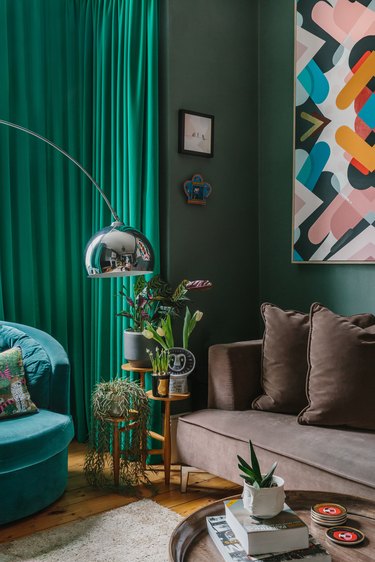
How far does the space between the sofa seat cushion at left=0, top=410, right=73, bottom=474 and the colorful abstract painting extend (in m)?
1.60

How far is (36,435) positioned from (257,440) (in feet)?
3.00

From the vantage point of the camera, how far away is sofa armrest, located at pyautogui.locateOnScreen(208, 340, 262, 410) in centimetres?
297

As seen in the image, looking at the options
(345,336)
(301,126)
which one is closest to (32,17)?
(301,126)

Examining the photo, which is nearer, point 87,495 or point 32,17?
point 87,495

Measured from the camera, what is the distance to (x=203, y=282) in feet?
10.6

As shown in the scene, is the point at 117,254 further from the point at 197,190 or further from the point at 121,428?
the point at 197,190

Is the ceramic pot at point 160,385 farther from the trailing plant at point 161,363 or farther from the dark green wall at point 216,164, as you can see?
the dark green wall at point 216,164

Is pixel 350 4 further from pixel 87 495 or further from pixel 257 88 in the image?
pixel 87 495

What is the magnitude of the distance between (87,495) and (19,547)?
57cm

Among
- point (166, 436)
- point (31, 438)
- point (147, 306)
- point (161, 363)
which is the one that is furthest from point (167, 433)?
point (31, 438)

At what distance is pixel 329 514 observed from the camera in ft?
5.49

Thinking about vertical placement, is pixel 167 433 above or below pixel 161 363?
below

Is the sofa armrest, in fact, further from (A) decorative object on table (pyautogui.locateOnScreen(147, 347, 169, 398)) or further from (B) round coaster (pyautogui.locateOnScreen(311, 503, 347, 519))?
(B) round coaster (pyautogui.locateOnScreen(311, 503, 347, 519))

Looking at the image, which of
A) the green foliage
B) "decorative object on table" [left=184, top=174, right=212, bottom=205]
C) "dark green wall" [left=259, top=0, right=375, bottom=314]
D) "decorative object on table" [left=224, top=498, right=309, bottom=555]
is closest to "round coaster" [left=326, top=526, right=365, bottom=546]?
"decorative object on table" [left=224, top=498, right=309, bottom=555]
